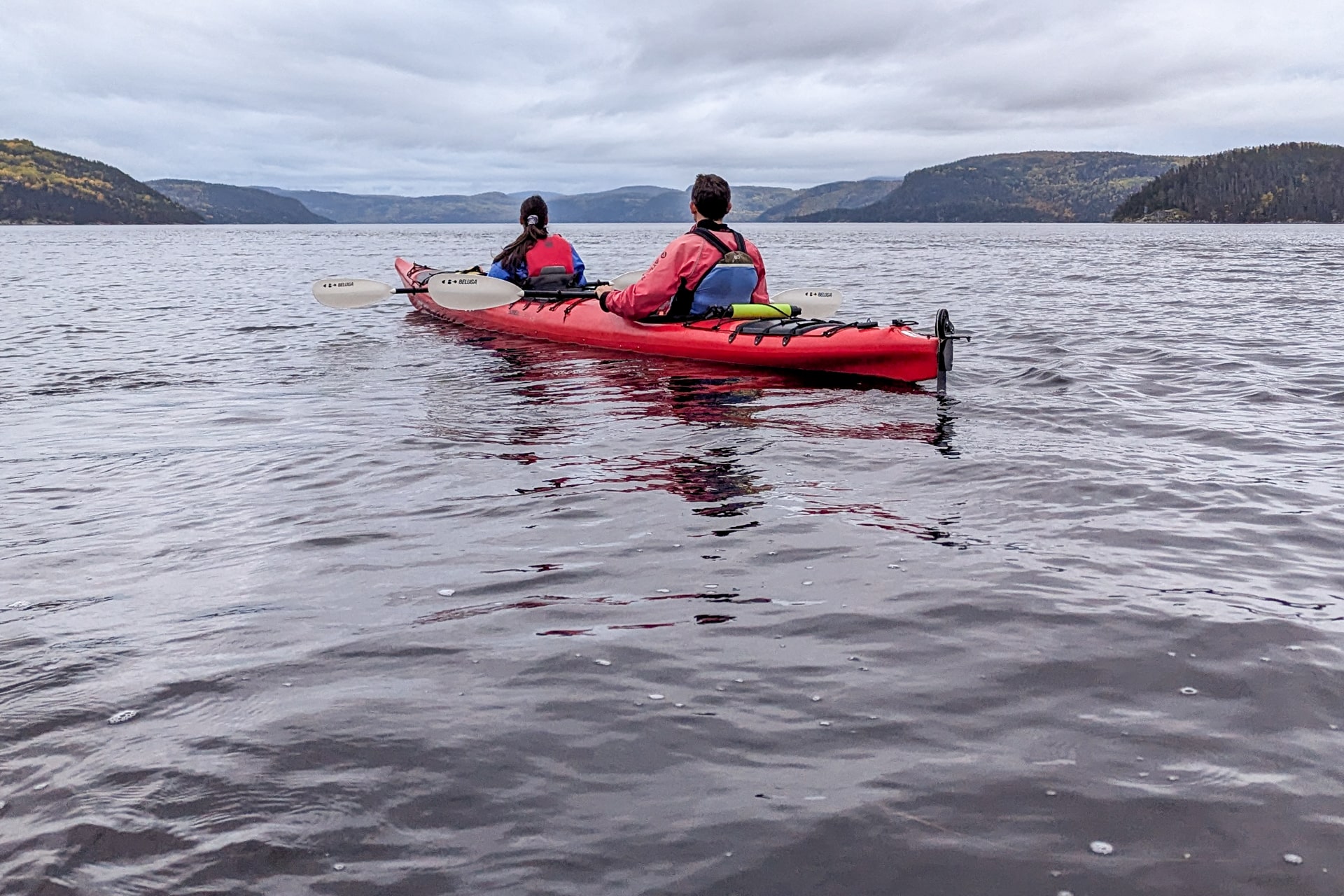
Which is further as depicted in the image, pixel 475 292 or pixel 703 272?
pixel 475 292

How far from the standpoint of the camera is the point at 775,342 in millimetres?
11062

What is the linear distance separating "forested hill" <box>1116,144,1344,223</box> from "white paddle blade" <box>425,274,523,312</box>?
16951cm

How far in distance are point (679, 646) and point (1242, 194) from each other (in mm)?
183734

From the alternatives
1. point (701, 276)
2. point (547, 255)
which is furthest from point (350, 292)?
point (701, 276)

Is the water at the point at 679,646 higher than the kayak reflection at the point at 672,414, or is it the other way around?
the kayak reflection at the point at 672,414

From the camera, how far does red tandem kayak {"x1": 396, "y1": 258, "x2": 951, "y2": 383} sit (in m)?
10.4

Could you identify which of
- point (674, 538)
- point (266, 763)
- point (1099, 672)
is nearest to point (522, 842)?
point (266, 763)

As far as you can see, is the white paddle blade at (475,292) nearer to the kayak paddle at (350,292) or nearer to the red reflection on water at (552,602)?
the kayak paddle at (350,292)

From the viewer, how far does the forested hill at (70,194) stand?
16038 cm

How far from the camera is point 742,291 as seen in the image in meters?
12.0

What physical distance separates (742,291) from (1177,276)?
74.7 feet

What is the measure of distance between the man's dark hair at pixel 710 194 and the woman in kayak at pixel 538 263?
436 centimetres

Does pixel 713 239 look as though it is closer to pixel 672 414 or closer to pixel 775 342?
pixel 775 342

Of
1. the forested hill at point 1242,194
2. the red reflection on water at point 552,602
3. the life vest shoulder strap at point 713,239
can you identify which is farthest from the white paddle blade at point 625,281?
the forested hill at point 1242,194
